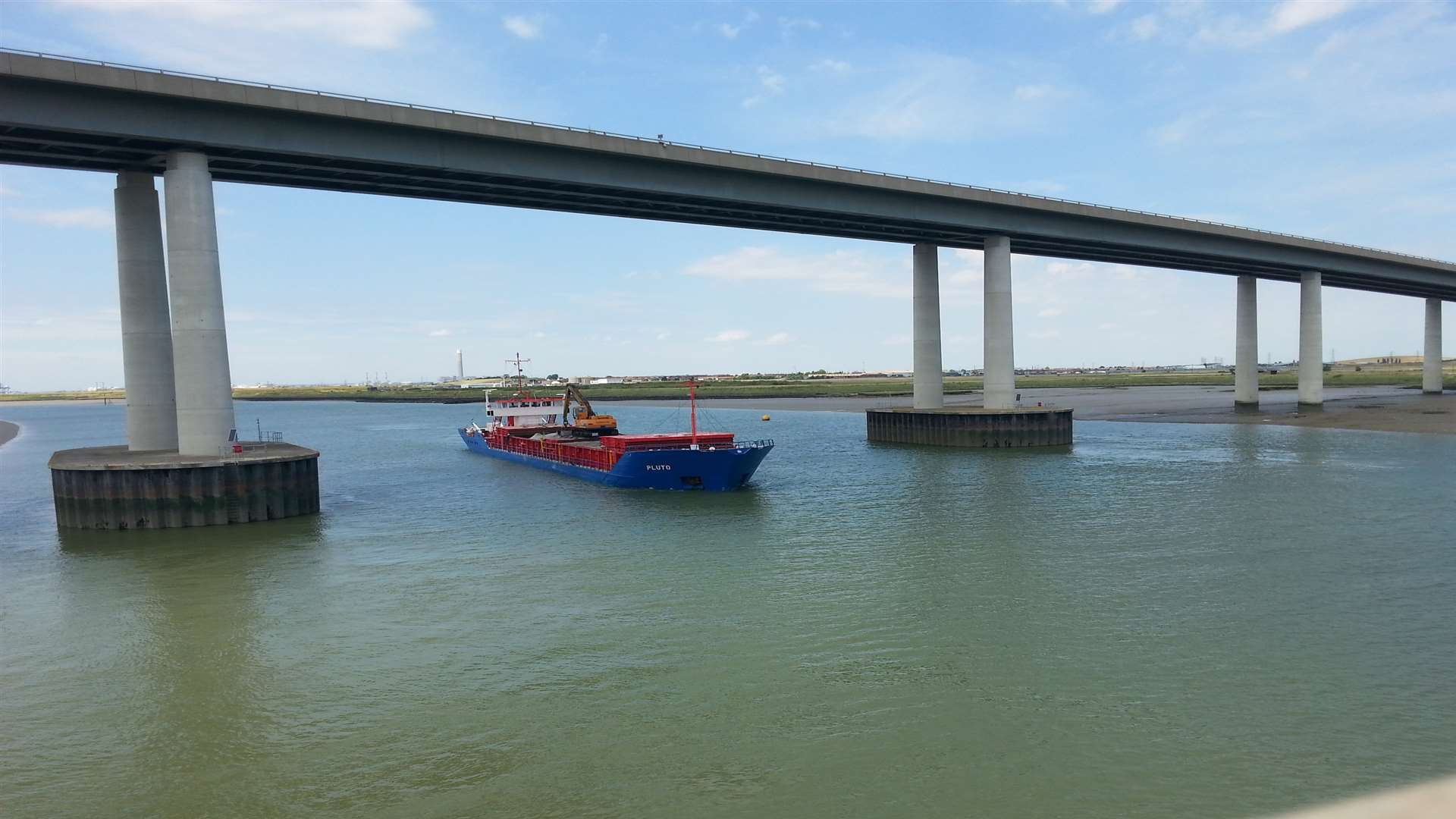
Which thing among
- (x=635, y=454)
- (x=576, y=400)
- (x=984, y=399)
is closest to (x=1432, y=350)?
(x=984, y=399)

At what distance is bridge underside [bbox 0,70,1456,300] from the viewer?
1334 inches

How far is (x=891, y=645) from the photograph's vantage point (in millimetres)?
18484

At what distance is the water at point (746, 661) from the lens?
496 inches

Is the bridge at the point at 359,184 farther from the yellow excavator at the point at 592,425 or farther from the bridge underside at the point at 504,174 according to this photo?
the yellow excavator at the point at 592,425

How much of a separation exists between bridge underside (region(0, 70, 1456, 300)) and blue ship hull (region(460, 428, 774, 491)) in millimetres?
15678

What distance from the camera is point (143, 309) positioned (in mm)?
39062

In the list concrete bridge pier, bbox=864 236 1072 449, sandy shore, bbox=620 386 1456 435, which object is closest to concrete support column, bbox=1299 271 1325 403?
sandy shore, bbox=620 386 1456 435

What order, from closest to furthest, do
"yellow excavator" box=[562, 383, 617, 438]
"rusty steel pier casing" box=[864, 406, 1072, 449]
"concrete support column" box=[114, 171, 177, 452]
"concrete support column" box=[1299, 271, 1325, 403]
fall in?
"concrete support column" box=[114, 171, 177, 452] < "yellow excavator" box=[562, 383, 617, 438] < "rusty steel pier casing" box=[864, 406, 1072, 449] < "concrete support column" box=[1299, 271, 1325, 403]

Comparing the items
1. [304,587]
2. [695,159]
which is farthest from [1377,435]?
[304,587]

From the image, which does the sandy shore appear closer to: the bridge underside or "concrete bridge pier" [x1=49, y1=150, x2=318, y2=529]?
the bridge underside

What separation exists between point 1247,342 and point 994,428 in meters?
49.1

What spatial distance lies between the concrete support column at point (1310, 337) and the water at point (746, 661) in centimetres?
5999

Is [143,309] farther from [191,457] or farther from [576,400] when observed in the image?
[576,400]

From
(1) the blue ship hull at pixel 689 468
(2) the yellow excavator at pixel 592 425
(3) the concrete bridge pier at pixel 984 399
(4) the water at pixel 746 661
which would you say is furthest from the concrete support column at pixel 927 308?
(4) the water at pixel 746 661
